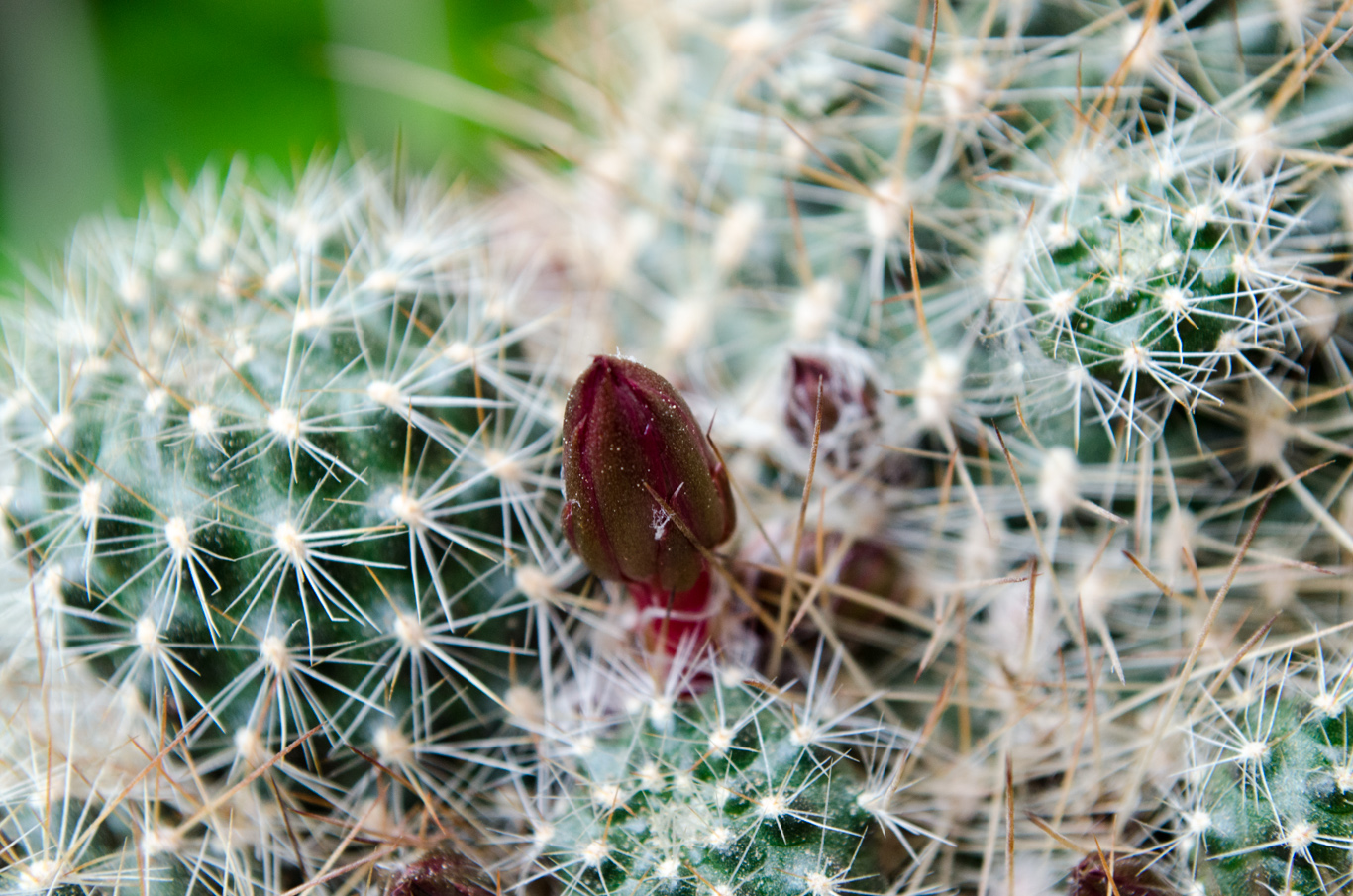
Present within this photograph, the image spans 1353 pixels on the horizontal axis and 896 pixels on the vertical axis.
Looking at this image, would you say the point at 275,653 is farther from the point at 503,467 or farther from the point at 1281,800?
the point at 1281,800

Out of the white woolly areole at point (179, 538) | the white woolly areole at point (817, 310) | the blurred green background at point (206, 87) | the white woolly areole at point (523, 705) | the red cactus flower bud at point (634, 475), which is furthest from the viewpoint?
the blurred green background at point (206, 87)

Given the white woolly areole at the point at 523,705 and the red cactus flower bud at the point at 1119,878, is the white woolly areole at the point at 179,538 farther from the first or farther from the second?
the red cactus flower bud at the point at 1119,878

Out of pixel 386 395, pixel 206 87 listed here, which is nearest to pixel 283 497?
pixel 386 395

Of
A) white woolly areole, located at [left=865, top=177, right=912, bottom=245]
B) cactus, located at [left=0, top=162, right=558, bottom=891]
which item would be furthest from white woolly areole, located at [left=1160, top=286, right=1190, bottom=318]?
cactus, located at [left=0, top=162, right=558, bottom=891]

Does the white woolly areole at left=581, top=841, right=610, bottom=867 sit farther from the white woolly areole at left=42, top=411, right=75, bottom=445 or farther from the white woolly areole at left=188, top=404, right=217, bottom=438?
Result: the white woolly areole at left=42, top=411, right=75, bottom=445

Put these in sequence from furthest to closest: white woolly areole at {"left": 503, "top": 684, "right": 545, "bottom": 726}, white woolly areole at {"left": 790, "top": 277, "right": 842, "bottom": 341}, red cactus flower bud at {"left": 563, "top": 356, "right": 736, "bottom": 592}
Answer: white woolly areole at {"left": 790, "top": 277, "right": 842, "bottom": 341} → white woolly areole at {"left": 503, "top": 684, "right": 545, "bottom": 726} → red cactus flower bud at {"left": 563, "top": 356, "right": 736, "bottom": 592}

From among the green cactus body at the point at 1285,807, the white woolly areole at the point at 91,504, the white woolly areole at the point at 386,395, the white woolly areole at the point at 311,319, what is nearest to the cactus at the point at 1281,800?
the green cactus body at the point at 1285,807
